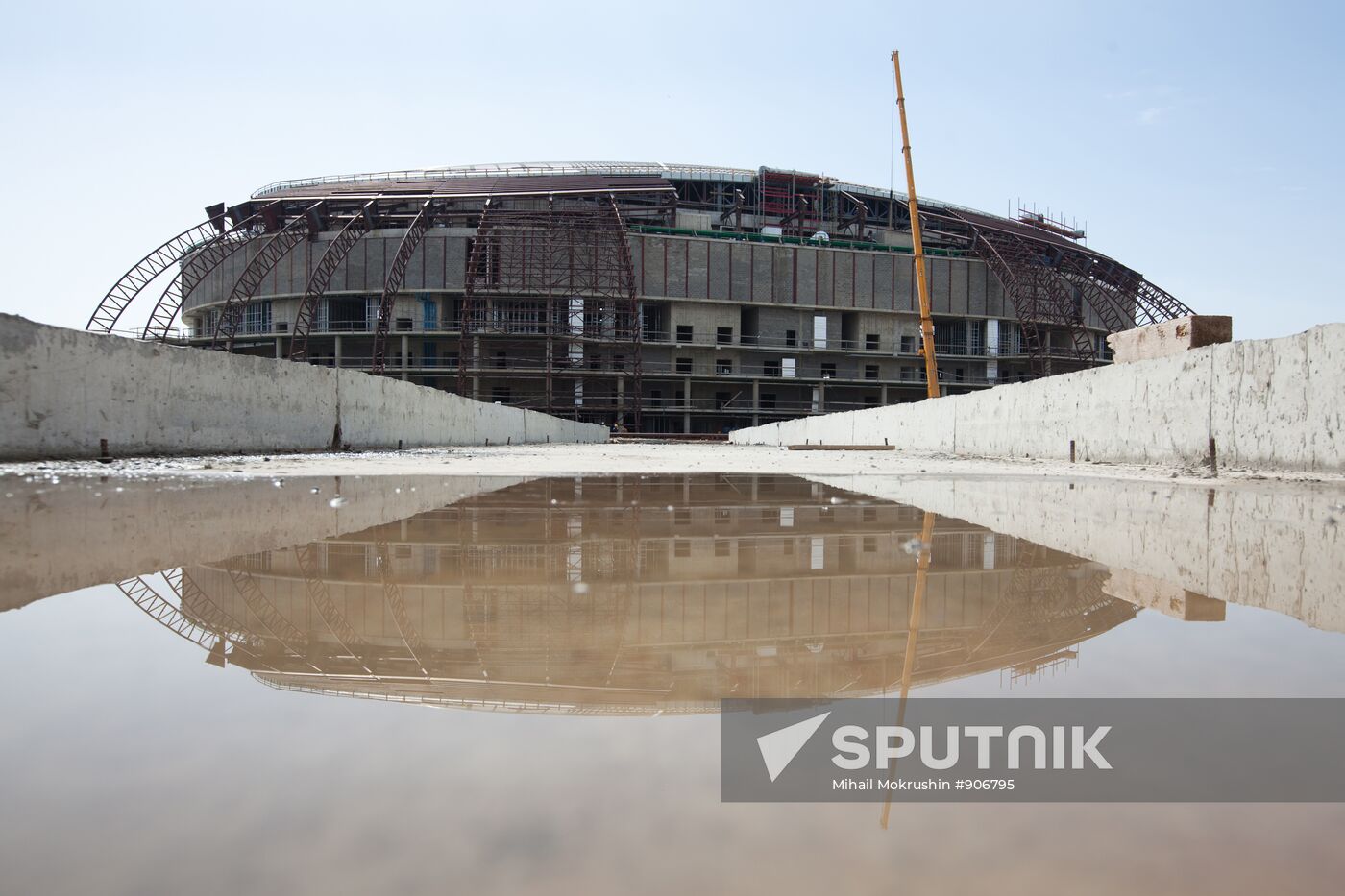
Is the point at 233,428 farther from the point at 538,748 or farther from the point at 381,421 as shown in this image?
the point at 538,748

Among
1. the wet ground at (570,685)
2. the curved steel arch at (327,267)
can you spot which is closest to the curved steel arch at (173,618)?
the wet ground at (570,685)

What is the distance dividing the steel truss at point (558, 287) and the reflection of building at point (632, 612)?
41131mm

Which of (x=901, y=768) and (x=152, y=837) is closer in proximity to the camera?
(x=152, y=837)

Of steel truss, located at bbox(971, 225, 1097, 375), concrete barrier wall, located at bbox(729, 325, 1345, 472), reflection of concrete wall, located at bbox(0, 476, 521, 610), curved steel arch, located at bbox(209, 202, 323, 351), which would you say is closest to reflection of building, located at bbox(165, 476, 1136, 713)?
reflection of concrete wall, located at bbox(0, 476, 521, 610)

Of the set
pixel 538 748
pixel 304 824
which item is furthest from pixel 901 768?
pixel 304 824

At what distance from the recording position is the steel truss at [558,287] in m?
44.4

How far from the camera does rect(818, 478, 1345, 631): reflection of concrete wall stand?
220 centimetres

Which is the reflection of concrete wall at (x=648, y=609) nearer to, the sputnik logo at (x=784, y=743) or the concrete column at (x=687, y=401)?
the sputnik logo at (x=784, y=743)

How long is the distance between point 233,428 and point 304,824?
9934 millimetres

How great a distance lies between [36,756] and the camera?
994 mm

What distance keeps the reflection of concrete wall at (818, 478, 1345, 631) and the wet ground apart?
0.03m

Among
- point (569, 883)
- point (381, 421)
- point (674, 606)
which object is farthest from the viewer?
point (381, 421)

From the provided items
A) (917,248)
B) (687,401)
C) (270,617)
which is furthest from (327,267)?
(270,617)

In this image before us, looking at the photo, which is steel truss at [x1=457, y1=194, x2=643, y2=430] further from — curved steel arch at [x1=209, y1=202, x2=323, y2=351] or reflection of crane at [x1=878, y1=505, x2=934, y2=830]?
reflection of crane at [x1=878, y1=505, x2=934, y2=830]
